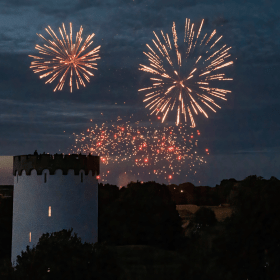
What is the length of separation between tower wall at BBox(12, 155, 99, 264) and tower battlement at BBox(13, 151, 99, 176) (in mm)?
117

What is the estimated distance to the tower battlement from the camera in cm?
4653

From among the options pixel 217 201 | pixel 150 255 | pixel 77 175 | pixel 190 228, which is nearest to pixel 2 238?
pixel 150 255

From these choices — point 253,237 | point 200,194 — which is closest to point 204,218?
point 253,237

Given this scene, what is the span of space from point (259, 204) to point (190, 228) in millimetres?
50953

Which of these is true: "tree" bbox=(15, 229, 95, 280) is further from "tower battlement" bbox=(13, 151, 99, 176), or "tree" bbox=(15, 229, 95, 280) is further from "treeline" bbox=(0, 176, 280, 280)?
"tower battlement" bbox=(13, 151, 99, 176)

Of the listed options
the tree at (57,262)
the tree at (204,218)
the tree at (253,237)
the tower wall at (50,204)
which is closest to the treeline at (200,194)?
the tree at (204,218)

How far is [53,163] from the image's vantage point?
153ft

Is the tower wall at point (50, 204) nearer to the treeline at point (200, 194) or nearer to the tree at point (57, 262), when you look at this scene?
the tree at point (57, 262)

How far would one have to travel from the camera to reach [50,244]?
3541 cm

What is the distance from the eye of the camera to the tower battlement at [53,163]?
153 ft

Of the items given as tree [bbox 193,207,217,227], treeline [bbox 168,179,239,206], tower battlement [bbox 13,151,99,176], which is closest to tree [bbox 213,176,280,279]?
tower battlement [bbox 13,151,99,176]

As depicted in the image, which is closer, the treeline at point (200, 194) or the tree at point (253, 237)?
the tree at point (253, 237)

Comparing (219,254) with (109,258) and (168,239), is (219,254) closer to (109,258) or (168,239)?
(109,258)

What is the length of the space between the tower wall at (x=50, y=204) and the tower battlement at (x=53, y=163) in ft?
0.38
